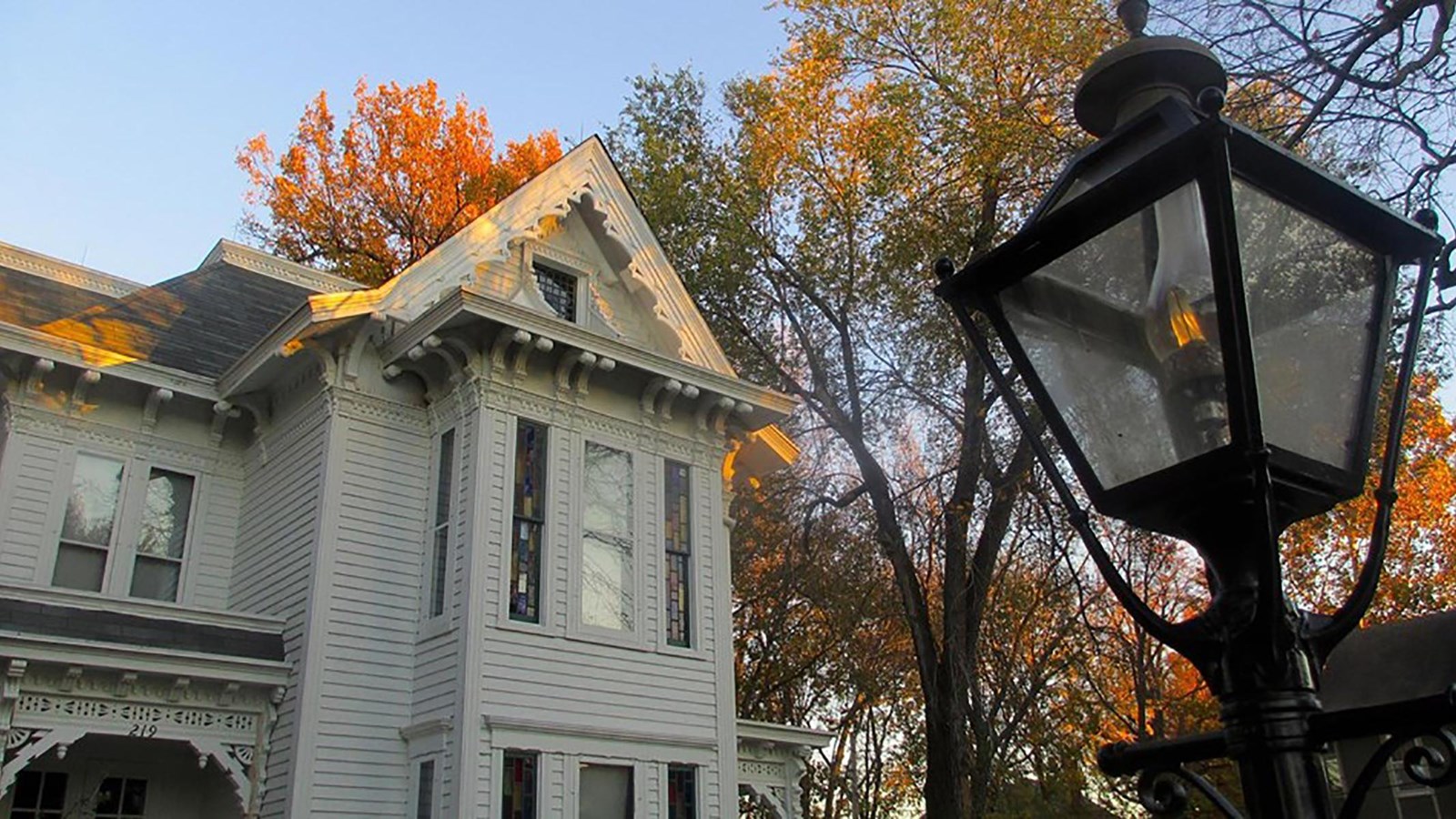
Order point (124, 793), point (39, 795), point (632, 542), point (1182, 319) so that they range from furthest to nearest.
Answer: point (632, 542) < point (124, 793) < point (39, 795) < point (1182, 319)

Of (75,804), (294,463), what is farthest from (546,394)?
(75,804)

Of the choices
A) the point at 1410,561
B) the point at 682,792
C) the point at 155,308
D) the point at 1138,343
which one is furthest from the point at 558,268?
the point at 1410,561

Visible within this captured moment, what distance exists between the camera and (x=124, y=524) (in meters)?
12.4

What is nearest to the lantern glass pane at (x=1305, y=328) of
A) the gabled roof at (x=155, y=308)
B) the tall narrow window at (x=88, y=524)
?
the gabled roof at (x=155, y=308)

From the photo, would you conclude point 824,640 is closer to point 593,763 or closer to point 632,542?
point 632,542

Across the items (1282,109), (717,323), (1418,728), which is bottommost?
(1418,728)

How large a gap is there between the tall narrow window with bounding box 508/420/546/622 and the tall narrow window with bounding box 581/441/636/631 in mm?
525

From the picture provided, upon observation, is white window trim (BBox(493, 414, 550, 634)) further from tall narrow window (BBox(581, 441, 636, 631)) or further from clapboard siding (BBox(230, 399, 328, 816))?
clapboard siding (BBox(230, 399, 328, 816))

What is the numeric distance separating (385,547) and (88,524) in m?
3.20

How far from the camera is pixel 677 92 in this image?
850 inches

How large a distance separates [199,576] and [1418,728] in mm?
13123

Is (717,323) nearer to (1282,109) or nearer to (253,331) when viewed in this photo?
(253,331)

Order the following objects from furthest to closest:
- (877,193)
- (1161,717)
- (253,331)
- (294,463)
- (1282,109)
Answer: (1161,717) → (877,193) → (253,331) → (294,463) → (1282,109)

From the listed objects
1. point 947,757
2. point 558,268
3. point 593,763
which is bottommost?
point 593,763
